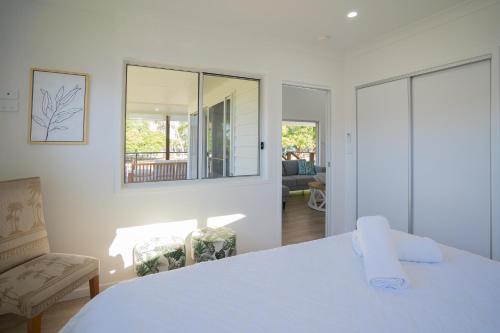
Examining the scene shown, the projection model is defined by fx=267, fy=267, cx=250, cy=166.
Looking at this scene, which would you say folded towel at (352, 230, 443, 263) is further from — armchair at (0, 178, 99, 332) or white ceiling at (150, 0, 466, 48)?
white ceiling at (150, 0, 466, 48)

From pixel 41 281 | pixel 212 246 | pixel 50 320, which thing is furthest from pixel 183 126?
pixel 50 320

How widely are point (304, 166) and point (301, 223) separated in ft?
11.1

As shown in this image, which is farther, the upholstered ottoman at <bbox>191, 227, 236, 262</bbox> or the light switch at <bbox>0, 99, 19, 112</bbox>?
the upholstered ottoman at <bbox>191, 227, 236, 262</bbox>

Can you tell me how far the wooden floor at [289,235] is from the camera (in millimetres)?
1901

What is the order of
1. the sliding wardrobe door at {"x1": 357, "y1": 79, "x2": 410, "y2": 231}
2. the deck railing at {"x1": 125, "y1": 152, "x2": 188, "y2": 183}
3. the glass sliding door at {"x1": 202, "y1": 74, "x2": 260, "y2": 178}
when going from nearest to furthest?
the deck railing at {"x1": 125, "y1": 152, "x2": 188, "y2": 183} < the sliding wardrobe door at {"x1": 357, "y1": 79, "x2": 410, "y2": 231} < the glass sliding door at {"x1": 202, "y1": 74, "x2": 260, "y2": 178}

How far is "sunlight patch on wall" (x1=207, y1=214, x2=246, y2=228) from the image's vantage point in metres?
2.81

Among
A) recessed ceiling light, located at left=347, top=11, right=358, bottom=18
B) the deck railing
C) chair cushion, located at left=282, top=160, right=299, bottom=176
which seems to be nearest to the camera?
recessed ceiling light, located at left=347, top=11, right=358, bottom=18

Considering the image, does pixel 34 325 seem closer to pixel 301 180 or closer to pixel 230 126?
pixel 230 126

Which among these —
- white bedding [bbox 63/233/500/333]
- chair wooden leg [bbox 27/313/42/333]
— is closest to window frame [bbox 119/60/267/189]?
chair wooden leg [bbox 27/313/42/333]

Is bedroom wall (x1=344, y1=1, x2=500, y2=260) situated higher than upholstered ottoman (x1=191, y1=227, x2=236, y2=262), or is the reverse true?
bedroom wall (x1=344, y1=1, x2=500, y2=260)

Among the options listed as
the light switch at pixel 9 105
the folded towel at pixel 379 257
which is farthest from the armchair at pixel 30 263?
the folded towel at pixel 379 257

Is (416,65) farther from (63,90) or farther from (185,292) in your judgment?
(63,90)

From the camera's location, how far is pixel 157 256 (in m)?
2.19

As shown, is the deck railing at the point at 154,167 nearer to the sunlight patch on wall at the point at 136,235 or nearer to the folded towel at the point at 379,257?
the sunlight patch on wall at the point at 136,235
